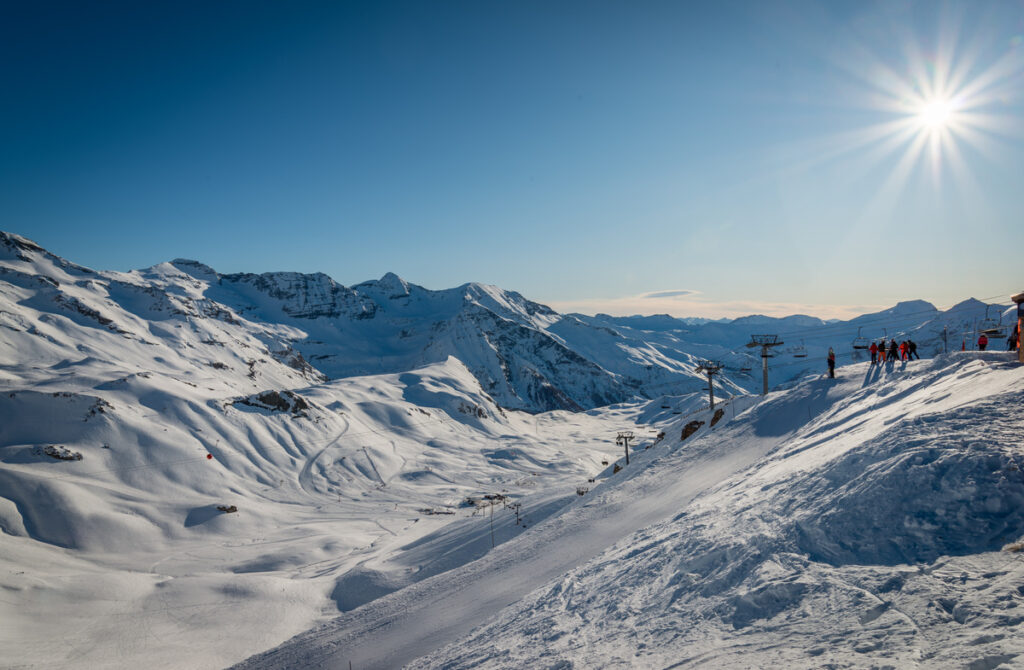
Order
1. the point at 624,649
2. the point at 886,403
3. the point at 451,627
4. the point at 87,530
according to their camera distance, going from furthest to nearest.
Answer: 1. the point at 87,530
2. the point at 886,403
3. the point at 451,627
4. the point at 624,649

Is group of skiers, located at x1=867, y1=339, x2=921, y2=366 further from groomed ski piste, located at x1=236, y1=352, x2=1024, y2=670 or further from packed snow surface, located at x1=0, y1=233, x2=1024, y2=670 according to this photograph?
groomed ski piste, located at x1=236, y1=352, x2=1024, y2=670

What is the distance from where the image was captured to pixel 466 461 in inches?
3292

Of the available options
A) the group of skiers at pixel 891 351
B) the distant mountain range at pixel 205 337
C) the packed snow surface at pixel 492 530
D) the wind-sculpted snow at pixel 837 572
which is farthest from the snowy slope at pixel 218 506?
the distant mountain range at pixel 205 337

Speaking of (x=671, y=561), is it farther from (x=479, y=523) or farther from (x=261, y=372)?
(x=261, y=372)

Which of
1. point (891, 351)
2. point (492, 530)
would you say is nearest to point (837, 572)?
point (492, 530)

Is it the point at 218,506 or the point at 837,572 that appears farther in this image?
the point at 218,506

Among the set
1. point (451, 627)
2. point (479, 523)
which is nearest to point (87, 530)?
point (479, 523)

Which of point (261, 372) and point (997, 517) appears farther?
point (261, 372)

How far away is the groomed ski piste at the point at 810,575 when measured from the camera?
6305 mm

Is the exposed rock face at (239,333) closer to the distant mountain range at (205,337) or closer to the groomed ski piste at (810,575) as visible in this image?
the distant mountain range at (205,337)

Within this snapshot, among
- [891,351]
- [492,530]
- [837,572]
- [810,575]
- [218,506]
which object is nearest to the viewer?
[837,572]

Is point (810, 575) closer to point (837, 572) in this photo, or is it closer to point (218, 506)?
point (837, 572)

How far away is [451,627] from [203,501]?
4907 centimetres

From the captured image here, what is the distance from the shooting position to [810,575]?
7.84 metres
